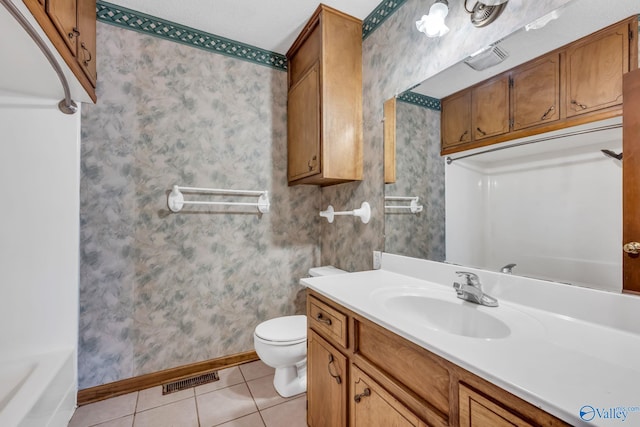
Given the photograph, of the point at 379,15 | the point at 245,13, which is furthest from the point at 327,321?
the point at 245,13

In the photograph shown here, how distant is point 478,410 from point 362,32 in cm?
209

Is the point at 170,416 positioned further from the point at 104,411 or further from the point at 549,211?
the point at 549,211

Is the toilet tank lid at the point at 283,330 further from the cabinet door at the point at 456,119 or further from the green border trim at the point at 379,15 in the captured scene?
the green border trim at the point at 379,15

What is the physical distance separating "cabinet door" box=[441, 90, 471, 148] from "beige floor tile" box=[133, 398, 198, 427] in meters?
2.04

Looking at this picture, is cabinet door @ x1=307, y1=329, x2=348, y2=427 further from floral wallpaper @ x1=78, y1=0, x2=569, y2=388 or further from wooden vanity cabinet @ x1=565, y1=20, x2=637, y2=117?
wooden vanity cabinet @ x1=565, y1=20, x2=637, y2=117

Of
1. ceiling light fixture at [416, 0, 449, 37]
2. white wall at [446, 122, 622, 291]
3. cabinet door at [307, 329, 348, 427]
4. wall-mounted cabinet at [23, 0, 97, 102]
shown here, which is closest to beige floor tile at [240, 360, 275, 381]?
cabinet door at [307, 329, 348, 427]

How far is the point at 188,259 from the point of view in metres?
1.90

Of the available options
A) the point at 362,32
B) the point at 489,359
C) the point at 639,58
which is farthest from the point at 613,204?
the point at 362,32

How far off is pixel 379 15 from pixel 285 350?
7.08 ft

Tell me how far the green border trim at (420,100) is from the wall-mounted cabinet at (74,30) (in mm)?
1545

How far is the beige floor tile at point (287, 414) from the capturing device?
1.47 metres

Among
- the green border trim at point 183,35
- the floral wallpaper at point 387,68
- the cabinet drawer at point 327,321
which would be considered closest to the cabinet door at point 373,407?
the cabinet drawer at point 327,321

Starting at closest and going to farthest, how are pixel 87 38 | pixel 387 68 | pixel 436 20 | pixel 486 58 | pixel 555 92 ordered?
pixel 555 92
pixel 486 58
pixel 436 20
pixel 87 38
pixel 387 68

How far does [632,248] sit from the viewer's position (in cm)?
78
